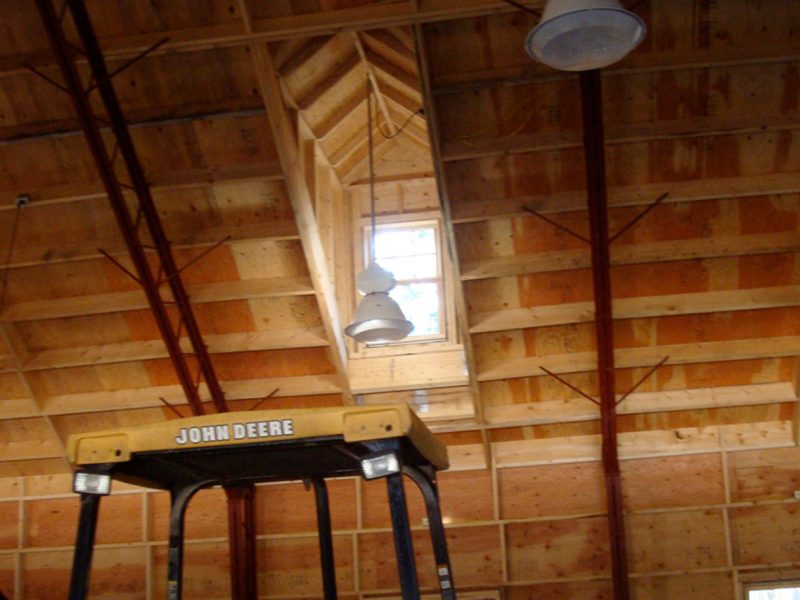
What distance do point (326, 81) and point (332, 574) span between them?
17.0 ft

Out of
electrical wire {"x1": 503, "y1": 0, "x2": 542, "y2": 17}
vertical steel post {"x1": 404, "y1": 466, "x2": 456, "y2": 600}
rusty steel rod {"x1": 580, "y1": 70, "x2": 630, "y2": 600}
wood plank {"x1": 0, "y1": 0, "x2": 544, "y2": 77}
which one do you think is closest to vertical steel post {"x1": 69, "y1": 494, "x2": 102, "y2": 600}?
vertical steel post {"x1": 404, "y1": 466, "x2": 456, "y2": 600}

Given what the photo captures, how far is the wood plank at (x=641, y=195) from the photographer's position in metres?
7.79

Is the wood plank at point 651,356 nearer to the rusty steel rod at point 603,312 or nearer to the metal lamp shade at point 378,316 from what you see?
the rusty steel rod at point 603,312

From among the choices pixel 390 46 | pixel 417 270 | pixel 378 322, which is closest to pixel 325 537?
pixel 378 322

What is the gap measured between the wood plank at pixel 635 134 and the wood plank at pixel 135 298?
2.05 m

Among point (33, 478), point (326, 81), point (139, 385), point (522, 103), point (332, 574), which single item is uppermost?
point (326, 81)

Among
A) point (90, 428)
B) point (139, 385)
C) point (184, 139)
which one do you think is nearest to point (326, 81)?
point (184, 139)

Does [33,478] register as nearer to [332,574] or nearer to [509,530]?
[509,530]

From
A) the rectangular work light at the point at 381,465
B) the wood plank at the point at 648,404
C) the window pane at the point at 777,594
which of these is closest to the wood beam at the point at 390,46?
the wood plank at the point at 648,404

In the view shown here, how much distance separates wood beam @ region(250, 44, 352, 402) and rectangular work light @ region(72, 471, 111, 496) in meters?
4.20

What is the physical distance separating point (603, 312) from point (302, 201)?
9.30 ft

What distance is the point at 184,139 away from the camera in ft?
26.0

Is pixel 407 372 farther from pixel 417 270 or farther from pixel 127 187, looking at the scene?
pixel 127 187

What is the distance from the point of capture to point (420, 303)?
10125mm
